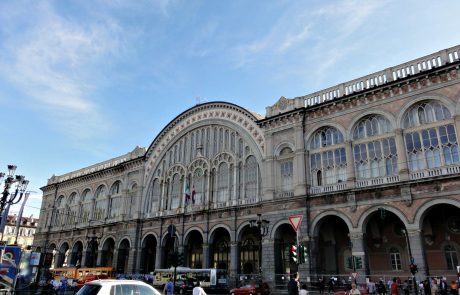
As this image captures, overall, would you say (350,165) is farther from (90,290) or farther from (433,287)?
(90,290)

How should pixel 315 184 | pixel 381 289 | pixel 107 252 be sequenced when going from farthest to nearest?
pixel 107 252 < pixel 315 184 < pixel 381 289

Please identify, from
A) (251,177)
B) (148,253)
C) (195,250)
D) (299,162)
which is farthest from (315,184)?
(148,253)

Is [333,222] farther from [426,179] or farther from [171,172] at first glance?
[171,172]

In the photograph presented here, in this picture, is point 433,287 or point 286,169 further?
point 286,169

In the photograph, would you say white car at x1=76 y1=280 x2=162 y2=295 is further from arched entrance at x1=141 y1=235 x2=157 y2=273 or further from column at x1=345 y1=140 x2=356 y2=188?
arched entrance at x1=141 y1=235 x2=157 y2=273

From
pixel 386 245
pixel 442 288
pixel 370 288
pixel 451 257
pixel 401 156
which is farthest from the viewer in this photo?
pixel 386 245

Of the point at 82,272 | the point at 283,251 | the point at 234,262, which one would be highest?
the point at 283,251

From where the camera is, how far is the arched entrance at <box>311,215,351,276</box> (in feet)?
104

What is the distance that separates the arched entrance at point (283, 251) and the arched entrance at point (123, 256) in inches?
917

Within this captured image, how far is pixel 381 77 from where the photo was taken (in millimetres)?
30422

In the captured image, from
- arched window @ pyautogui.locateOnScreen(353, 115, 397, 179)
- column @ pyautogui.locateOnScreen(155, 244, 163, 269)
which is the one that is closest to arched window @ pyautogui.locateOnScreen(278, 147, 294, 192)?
arched window @ pyautogui.locateOnScreen(353, 115, 397, 179)

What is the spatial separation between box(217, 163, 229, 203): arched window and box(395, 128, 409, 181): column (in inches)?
722

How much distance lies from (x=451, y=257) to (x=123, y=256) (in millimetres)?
38470

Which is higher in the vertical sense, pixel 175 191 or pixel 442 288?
pixel 175 191
